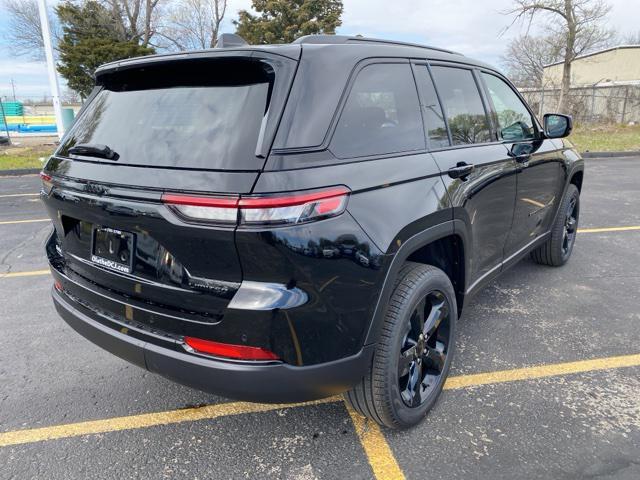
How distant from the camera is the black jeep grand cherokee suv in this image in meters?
1.77

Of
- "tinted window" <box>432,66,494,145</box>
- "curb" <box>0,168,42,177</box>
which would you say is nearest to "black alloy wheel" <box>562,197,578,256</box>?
"tinted window" <box>432,66,494,145</box>

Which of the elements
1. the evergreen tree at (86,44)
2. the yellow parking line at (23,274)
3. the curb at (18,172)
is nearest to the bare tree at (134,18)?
the evergreen tree at (86,44)

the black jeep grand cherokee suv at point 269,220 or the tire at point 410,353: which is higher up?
the black jeep grand cherokee suv at point 269,220

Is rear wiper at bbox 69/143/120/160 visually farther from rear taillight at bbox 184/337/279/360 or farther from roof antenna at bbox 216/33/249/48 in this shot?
rear taillight at bbox 184/337/279/360

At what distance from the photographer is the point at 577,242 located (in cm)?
557

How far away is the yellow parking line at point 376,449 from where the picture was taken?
2.16 m

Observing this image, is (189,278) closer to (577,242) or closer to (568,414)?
(568,414)

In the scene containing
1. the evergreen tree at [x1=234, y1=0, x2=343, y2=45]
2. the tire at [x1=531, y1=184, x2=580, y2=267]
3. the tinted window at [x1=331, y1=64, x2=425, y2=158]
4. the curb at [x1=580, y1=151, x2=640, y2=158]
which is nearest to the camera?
the tinted window at [x1=331, y1=64, x2=425, y2=158]

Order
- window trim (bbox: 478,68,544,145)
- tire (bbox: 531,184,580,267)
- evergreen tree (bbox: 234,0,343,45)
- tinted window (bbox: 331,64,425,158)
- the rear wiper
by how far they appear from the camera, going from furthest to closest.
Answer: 1. evergreen tree (bbox: 234,0,343,45)
2. tire (bbox: 531,184,580,267)
3. window trim (bbox: 478,68,544,145)
4. the rear wiper
5. tinted window (bbox: 331,64,425,158)

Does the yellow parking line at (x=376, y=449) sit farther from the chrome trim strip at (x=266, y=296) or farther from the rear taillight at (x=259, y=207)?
the rear taillight at (x=259, y=207)

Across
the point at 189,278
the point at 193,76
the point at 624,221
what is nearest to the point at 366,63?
the point at 193,76

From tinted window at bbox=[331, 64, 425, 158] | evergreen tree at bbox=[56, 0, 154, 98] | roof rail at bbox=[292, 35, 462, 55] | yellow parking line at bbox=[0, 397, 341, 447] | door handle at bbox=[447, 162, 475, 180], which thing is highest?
evergreen tree at bbox=[56, 0, 154, 98]

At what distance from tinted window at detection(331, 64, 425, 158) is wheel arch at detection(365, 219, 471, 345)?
44 cm

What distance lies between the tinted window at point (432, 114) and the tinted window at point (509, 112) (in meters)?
0.85
